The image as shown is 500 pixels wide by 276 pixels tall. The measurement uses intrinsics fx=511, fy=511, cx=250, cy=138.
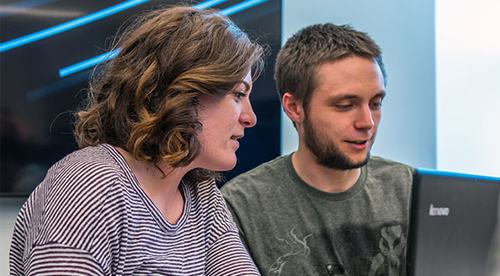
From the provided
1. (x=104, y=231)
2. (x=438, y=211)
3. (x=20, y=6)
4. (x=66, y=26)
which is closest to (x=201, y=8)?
(x=66, y=26)

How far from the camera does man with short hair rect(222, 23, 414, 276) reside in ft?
4.53

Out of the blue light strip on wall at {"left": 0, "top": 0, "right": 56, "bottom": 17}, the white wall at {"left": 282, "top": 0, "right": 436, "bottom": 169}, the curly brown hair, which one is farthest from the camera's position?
the white wall at {"left": 282, "top": 0, "right": 436, "bottom": 169}

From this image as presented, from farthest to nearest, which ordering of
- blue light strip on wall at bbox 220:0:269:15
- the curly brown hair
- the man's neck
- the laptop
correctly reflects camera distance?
blue light strip on wall at bbox 220:0:269:15 < the man's neck < the curly brown hair < the laptop

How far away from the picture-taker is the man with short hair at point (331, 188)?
4.53 feet

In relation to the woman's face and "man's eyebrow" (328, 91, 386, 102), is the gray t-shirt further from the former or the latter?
the woman's face

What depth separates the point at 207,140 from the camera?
1.10 meters

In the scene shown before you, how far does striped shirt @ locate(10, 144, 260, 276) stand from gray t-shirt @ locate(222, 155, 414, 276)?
0.22 m

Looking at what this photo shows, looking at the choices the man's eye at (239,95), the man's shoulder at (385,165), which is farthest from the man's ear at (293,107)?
the man's eye at (239,95)

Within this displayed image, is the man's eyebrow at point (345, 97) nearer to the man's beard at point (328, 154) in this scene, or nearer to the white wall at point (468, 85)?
the man's beard at point (328, 154)

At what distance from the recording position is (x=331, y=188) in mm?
1475

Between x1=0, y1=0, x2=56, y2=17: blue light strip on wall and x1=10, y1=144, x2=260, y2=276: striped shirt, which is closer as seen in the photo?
x1=10, y1=144, x2=260, y2=276: striped shirt

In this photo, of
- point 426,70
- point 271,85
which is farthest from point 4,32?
point 426,70

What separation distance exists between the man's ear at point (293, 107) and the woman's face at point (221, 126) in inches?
16.6

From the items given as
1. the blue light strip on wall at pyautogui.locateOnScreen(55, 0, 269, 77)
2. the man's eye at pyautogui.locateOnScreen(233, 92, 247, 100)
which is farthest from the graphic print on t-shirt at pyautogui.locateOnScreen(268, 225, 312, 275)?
the blue light strip on wall at pyautogui.locateOnScreen(55, 0, 269, 77)
